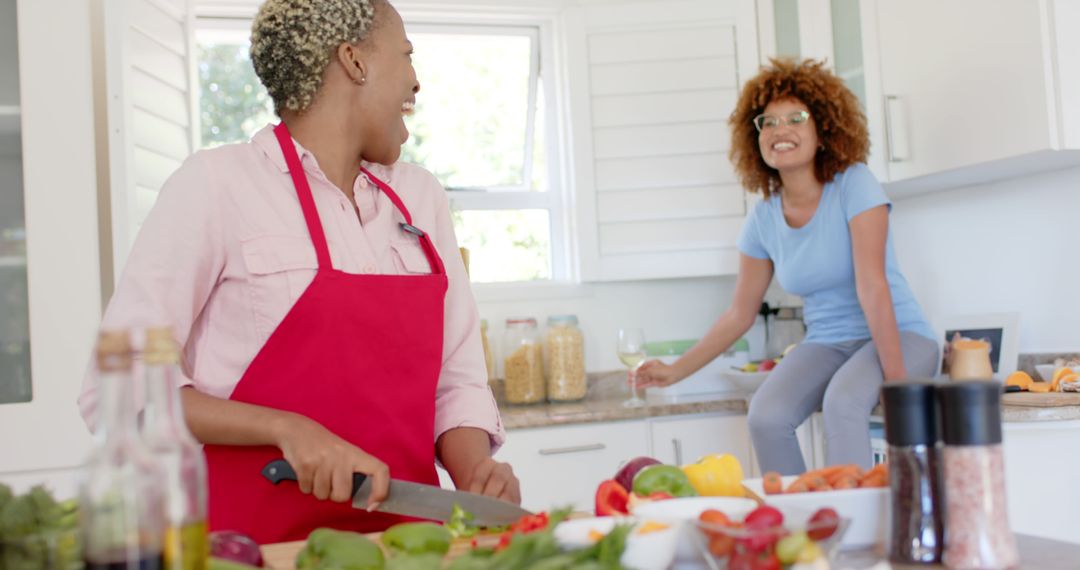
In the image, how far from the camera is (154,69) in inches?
102

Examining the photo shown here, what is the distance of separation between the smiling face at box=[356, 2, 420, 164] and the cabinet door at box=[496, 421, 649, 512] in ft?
4.92

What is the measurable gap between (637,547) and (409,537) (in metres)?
0.23

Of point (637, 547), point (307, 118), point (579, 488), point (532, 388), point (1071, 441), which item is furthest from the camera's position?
point (532, 388)

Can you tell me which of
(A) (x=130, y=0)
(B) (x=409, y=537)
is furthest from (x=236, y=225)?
(A) (x=130, y=0)

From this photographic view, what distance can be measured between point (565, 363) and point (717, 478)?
2204 mm

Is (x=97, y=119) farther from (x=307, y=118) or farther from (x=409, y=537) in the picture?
(x=409, y=537)

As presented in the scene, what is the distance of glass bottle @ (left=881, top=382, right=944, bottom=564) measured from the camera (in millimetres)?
929

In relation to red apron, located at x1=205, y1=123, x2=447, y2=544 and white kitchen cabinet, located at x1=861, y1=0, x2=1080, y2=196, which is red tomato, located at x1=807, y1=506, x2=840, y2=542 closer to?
red apron, located at x1=205, y1=123, x2=447, y2=544

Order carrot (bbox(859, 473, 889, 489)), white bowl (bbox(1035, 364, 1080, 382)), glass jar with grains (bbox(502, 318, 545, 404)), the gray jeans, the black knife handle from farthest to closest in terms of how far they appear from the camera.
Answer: glass jar with grains (bbox(502, 318, 545, 404)) < white bowl (bbox(1035, 364, 1080, 382)) < the gray jeans < the black knife handle < carrot (bbox(859, 473, 889, 489))

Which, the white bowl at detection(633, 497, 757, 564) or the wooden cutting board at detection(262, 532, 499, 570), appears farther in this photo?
the wooden cutting board at detection(262, 532, 499, 570)

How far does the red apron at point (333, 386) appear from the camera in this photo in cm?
141

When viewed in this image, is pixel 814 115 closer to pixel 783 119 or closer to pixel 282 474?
pixel 783 119

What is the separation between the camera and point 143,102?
2.53 metres

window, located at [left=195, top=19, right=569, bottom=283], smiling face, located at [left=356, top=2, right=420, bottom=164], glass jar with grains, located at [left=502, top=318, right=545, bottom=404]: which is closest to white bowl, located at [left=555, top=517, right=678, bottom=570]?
smiling face, located at [left=356, top=2, right=420, bottom=164]
